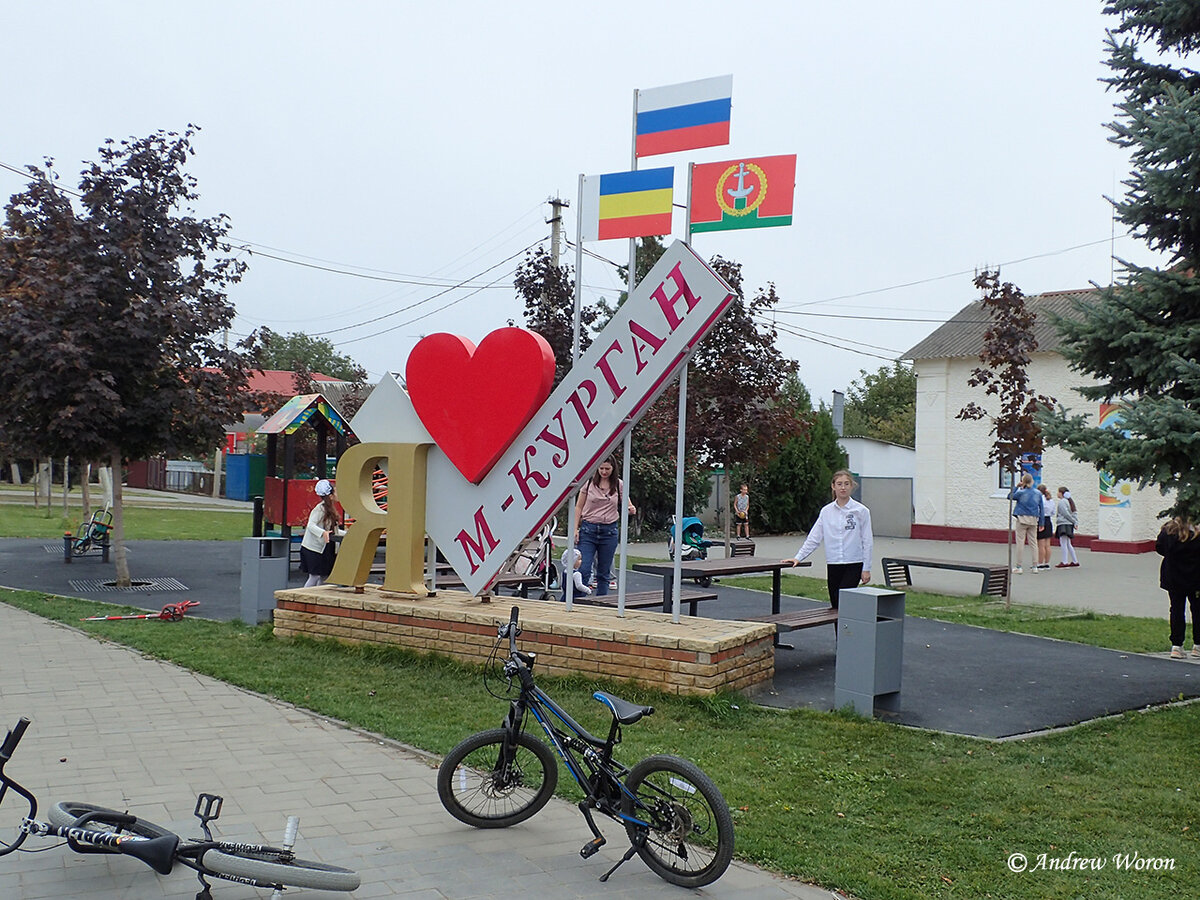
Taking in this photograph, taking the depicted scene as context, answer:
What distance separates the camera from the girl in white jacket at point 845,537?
907cm

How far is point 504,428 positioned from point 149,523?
2036 centimetres

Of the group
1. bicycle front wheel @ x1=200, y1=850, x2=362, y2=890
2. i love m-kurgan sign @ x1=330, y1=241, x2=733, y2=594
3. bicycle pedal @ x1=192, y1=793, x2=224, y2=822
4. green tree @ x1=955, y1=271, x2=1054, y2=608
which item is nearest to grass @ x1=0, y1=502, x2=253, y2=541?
i love m-kurgan sign @ x1=330, y1=241, x2=733, y2=594

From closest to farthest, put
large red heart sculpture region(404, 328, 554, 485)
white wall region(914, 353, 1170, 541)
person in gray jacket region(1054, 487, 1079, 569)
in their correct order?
1. large red heart sculpture region(404, 328, 554, 485)
2. person in gray jacket region(1054, 487, 1079, 569)
3. white wall region(914, 353, 1170, 541)

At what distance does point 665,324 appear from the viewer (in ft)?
25.1

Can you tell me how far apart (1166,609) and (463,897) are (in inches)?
502

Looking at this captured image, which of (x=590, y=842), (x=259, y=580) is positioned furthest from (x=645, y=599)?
(x=590, y=842)

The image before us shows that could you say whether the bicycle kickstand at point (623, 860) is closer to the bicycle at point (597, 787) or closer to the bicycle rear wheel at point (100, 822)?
the bicycle at point (597, 787)

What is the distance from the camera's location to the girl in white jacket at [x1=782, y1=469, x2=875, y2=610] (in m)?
9.07

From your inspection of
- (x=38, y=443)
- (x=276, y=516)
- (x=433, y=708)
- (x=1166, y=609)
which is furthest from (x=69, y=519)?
(x=1166, y=609)

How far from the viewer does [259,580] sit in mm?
10852

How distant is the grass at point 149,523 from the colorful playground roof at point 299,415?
5.58 m

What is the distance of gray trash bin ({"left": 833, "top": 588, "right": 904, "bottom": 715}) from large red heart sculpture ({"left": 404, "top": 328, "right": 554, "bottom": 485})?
305cm

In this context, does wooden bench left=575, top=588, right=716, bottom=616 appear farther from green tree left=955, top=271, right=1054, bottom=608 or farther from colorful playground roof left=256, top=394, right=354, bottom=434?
colorful playground roof left=256, top=394, right=354, bottom=434

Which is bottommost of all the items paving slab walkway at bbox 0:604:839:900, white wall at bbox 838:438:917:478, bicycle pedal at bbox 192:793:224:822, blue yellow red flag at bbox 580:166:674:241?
paving slab walkway at bbox 0:604:839:900
